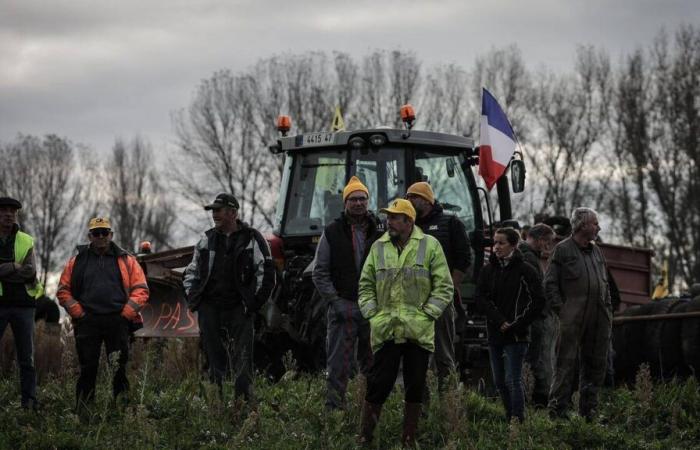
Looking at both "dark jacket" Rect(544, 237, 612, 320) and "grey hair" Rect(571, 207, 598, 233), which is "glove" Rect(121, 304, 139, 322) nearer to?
"dark jacket" Rect(544, 237, 612, 320)

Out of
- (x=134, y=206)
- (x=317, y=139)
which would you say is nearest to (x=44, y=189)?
(x=134, y=206)

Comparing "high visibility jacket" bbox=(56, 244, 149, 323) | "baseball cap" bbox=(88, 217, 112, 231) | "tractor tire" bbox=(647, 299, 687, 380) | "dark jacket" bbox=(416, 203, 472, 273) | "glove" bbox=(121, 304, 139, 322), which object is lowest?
"tractor tire" bbox=(647, 299, 687, 380)

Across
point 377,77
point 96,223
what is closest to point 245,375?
point 96,223

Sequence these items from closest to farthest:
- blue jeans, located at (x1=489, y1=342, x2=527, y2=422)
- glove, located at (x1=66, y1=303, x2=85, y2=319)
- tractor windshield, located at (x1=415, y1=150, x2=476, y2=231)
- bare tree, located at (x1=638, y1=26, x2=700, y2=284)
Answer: blue jeans, located at (x1=489, y1=342, x2=527, y2=422), glove, located at (x1=66, y1=303, x2=85, y2=319), tractor windshield, located at (x1=415, y1=150, x2=476, y2=231), bare tree, located at (x1=638, y1=26, x2=700, y2=284)

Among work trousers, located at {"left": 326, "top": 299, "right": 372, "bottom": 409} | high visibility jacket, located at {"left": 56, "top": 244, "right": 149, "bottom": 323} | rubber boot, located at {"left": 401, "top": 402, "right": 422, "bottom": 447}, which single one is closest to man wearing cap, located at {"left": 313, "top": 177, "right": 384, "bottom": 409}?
work trousers, located at {"left": 326, "top": 299, "right": 372, "bottom": 409}

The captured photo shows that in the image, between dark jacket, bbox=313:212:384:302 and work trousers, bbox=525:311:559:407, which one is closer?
dark jacket, bbox=313:212:384:302

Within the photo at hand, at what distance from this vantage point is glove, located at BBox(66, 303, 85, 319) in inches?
355

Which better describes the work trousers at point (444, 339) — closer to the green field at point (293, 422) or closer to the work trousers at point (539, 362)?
the green field at point (293, 422)

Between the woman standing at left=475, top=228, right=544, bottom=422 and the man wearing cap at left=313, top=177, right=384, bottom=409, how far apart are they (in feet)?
3.38

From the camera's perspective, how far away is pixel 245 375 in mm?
8766

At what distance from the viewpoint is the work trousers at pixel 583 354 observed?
9.16 m

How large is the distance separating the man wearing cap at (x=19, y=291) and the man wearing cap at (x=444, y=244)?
10.4 feet

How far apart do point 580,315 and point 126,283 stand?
3708mm

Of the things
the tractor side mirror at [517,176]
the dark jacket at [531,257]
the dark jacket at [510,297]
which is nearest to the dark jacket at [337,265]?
the dark jacket at [510,297]
